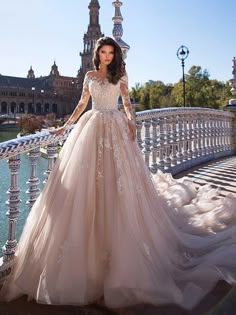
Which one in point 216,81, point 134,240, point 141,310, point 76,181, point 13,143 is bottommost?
point 141,310

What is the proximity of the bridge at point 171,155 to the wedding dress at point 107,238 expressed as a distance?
77mm

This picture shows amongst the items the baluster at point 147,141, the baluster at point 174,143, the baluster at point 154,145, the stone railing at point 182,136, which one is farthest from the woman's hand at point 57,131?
the baluster at point 174,143

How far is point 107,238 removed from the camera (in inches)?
94.4

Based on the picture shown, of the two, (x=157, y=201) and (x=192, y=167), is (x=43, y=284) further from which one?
(x=192, y=167)

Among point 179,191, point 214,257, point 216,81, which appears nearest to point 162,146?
point 179,191

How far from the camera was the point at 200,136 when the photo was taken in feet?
25.2

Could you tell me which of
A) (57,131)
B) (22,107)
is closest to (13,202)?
(57,131)

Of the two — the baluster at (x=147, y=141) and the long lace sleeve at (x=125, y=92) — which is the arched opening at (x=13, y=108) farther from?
the long lace sleeve at (x=125, y=92)

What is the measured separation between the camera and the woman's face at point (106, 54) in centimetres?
293

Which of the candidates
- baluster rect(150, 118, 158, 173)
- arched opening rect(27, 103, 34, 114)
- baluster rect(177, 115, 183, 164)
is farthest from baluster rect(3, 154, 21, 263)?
arched opening rect(27, 103, 34, 114)

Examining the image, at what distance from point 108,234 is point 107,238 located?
0.09 ft

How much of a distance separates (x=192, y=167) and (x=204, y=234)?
400cm

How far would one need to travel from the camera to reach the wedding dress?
2184 mm

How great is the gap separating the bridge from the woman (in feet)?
0.27
